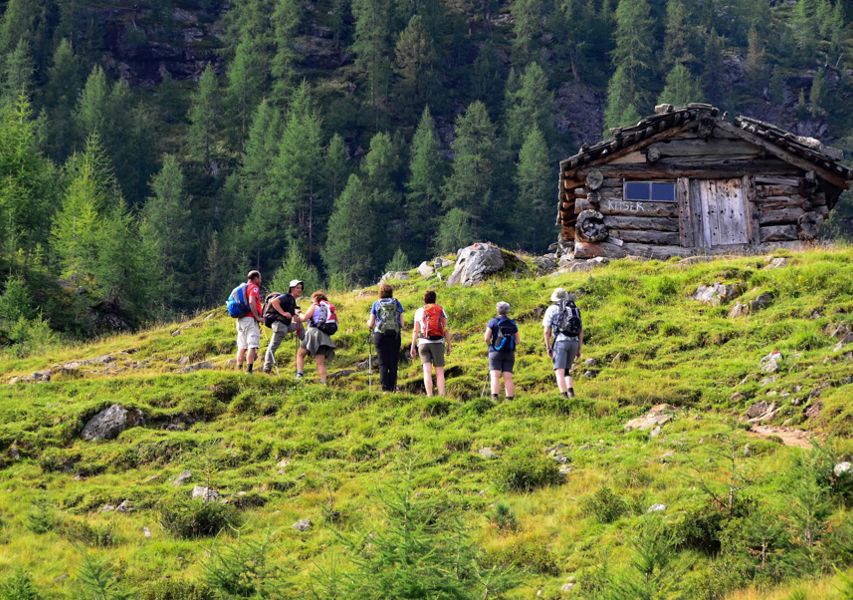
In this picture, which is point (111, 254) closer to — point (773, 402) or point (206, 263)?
point (773, 402)

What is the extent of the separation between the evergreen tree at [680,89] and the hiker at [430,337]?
8515 centimetres

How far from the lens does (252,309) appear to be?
21500 millimetres

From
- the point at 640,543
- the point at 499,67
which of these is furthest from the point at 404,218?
the point at 640,543

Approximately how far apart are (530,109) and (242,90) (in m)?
27.1

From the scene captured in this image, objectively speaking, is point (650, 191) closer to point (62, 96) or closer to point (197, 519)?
point (197, 519)

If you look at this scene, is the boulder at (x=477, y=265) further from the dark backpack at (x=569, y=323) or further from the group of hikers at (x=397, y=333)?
the dark backpack at (x=569, y=323)

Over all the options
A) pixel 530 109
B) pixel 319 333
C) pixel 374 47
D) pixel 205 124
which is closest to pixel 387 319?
pixel 319 333

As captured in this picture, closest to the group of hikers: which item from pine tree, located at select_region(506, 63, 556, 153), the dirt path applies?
the dirt path

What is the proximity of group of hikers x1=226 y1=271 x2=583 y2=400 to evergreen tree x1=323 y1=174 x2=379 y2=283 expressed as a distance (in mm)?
57474

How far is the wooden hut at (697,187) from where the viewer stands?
3195 centimetres

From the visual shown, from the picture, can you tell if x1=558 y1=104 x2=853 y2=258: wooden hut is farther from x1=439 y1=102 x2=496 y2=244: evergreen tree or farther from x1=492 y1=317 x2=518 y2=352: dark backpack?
x1=439 y1=102 x2=496 y2=244: evergreen tree

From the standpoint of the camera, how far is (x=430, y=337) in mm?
19719

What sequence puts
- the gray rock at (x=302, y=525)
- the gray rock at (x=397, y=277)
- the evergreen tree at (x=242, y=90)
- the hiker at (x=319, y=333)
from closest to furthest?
the gray rock at (x=302, y=525) → the hiker at (x=319, y=333) → the gray rock at (x=397, y=277) → the evergreen tree at (x=242, y=90)

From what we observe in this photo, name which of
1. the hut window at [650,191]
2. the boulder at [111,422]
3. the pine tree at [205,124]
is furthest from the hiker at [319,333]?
the pine tree at [205,124]
